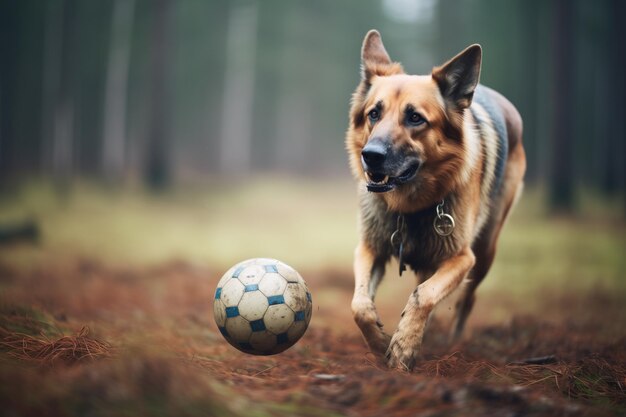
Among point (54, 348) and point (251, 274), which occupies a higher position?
point (251, 274)

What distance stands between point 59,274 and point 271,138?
104 ft

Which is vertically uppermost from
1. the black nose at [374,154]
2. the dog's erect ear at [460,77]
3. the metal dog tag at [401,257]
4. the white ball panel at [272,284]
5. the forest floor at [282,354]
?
the dog's erect ear at [460,77]

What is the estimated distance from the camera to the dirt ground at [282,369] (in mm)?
2529

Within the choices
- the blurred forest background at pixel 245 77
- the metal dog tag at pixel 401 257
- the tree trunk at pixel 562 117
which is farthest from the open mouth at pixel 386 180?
the blurred forest background at pixel 245 77

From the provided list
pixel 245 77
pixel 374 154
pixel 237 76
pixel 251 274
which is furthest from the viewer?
pixel 245 77

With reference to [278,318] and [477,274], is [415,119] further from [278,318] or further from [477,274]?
[477,274]

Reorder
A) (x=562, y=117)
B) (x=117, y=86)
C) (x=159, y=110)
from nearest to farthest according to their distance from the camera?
(x=562, y=117)
(x=159, y=110)
(x=117, y=86)

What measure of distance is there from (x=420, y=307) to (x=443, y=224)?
78 cm

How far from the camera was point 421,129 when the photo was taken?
13.6 feet

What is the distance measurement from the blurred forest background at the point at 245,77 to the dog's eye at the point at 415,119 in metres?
11.8

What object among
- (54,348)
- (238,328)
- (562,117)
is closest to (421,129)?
(238,328)

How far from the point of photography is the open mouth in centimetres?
398

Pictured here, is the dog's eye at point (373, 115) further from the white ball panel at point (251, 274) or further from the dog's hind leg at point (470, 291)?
the dog's hind leg at point (470, 291)

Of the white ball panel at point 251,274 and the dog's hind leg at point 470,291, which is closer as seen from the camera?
the white ball panel at point 251,274
